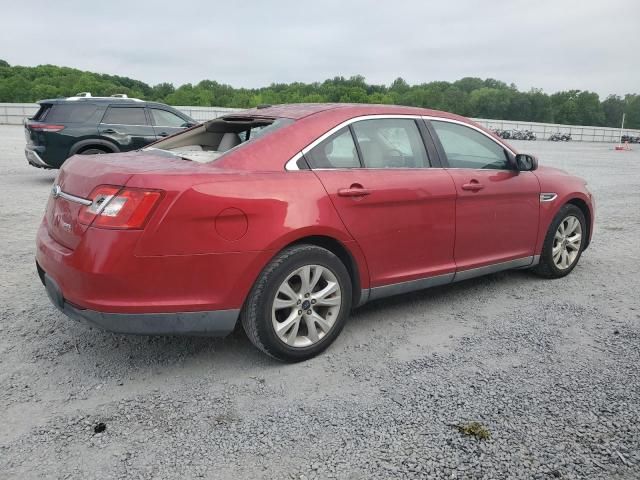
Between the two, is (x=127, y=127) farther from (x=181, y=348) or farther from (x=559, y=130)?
(x=559, y=130)

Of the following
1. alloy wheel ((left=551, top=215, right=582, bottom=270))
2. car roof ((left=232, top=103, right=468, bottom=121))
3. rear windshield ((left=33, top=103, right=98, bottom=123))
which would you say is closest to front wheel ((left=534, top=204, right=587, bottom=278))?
alloy wheel ((left=551, top=215, right=582, bottom=270))

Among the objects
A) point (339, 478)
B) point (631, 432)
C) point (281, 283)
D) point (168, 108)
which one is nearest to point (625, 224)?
point (631, 432)

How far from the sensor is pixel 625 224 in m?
8.25

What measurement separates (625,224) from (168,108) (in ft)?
28.2

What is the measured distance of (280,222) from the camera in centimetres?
319

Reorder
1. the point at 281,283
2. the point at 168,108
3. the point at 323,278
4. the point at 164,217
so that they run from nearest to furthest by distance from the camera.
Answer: the point at 164,217 → the point at 281,283 → the point at 323,278 → the point at 168,108

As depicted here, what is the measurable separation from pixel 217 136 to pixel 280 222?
1.41m

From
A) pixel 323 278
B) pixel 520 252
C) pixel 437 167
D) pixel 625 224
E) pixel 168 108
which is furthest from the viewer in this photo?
pixel 168 108

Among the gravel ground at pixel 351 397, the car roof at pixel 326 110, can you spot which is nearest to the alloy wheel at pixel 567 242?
the gravel ground at pixel 351 397

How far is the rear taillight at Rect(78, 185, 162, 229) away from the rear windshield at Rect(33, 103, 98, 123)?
841cm

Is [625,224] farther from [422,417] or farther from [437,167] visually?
[422,417]

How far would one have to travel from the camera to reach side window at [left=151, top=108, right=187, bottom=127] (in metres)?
11.1

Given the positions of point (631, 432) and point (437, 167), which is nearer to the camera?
point (631, 432)

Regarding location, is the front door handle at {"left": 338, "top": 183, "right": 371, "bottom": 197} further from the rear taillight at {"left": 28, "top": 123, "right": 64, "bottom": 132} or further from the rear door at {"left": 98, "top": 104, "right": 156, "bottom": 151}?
the rear taillight at {"left": 28, "top": 123, "right": 64, "bottom": 132}
